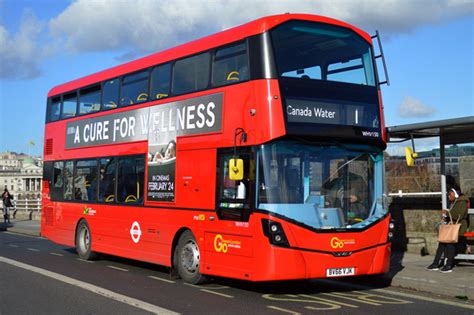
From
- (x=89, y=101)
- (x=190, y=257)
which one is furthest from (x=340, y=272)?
(x=89, y=101)

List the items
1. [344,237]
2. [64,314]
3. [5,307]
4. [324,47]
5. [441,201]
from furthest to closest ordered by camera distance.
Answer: [441,201] → [324,47] → [344,237] → [5,307] → [64,314]

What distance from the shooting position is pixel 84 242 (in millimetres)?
14859

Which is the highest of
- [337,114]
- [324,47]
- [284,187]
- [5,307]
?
[324,47]

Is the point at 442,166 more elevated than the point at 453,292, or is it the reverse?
the point at 442,166

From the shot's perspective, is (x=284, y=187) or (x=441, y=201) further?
(x=441, y=201)

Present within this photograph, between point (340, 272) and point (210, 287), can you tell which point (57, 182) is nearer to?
point (210, 287)

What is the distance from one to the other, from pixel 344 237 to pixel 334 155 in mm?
1342

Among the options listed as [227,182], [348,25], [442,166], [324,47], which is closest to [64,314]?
[227,182]

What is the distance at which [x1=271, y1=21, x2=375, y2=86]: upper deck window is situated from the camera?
948 cm

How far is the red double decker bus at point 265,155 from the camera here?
911 centimetres

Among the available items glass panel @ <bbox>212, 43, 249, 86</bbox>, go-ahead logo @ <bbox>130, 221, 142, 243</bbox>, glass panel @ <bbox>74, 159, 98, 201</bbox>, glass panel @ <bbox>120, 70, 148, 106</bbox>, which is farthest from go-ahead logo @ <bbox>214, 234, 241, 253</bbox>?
glass panel @ <bbox>74, 159, 98, 201</bbox>

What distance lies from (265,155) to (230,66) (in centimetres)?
186

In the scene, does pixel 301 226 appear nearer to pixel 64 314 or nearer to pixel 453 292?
pixel 453 292

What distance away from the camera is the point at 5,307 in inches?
337
